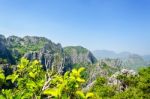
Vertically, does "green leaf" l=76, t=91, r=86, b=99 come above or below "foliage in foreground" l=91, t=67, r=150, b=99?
above

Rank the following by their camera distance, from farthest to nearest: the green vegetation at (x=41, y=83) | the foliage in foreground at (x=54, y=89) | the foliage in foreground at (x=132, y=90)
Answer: the foliage in foreground at (x=132, y=90)
the green vegetation at (x=41, y=83)
the foliage in foreground at (x=54, y=89)

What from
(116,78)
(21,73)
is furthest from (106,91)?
(21,73)

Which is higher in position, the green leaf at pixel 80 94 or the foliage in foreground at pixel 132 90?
the green leaf at pixel 80 94

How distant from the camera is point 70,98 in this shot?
340 inches

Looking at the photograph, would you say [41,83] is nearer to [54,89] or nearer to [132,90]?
[54,89]

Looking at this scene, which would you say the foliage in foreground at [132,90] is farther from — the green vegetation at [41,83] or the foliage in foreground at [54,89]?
the foliage in foreground at [54,89]

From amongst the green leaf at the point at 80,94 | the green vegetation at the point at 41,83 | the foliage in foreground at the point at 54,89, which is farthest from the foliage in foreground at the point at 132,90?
the green leaf at the point at 80,94

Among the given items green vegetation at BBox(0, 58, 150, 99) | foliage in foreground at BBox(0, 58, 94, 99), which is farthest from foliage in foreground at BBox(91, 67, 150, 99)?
foliage in foreground at BBox(0, 58, 94, 99)

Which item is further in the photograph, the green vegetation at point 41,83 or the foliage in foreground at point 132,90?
the foliage in foreground at point 132,90

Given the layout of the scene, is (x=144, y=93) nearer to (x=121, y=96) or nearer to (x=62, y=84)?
(x=121, y=96)

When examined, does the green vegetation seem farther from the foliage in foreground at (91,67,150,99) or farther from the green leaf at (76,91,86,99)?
the foliage in foreground at (91,67,150,99)

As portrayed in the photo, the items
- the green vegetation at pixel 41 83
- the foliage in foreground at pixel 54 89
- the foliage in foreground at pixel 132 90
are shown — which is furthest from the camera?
the foliage in foreground at pixel 132 90

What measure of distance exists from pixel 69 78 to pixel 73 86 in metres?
0.27

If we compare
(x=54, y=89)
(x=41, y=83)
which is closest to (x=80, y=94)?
(x=54, y=89)
